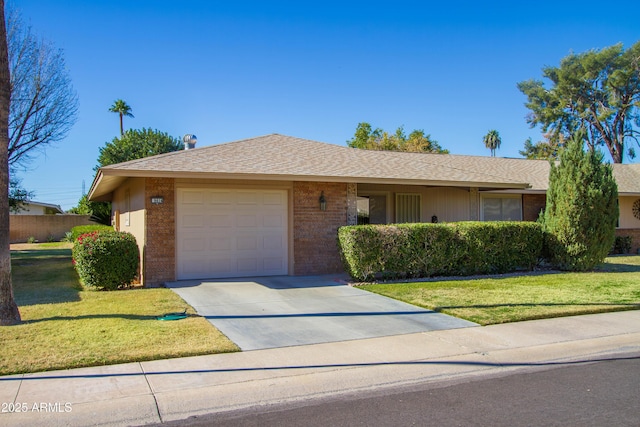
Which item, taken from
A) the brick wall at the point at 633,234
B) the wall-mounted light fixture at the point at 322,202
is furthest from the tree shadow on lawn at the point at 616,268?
the wall-mounted light fixture at the point at 322,202

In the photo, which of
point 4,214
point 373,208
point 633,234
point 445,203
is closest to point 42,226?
point 373,208

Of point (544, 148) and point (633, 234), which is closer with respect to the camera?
point (633, 234)

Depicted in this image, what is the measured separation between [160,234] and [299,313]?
501 centimetres

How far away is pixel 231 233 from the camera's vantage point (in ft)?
43.5

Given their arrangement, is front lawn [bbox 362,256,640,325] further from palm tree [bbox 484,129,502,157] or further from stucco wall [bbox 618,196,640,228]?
palm tree [bbox 484,129,502,157]

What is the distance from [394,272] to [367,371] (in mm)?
6933

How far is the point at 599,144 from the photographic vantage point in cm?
4531

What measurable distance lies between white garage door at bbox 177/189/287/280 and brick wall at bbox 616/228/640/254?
15.9 m

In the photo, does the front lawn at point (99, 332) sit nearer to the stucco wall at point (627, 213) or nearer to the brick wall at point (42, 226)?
the stucco wall at point (627, 213)

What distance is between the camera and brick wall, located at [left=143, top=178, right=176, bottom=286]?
40.2 feet

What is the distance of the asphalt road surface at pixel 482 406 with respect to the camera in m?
4.52

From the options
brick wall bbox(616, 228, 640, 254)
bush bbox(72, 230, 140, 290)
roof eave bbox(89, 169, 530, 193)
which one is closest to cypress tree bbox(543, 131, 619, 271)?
roof eave bbox(89, 169, 530, 193)

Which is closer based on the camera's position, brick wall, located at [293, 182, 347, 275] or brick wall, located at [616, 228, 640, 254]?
brick wall, located at [293, 182, 347, 275]

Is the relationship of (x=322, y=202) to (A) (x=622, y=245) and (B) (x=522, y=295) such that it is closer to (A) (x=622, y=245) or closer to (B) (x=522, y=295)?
(B) (x=522, y=295)
